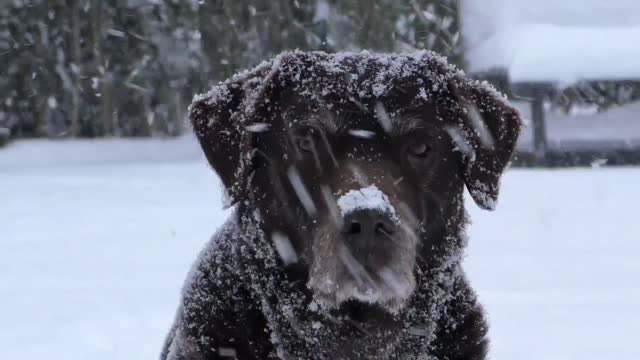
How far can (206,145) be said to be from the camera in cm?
287

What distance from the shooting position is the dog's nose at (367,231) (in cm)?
251

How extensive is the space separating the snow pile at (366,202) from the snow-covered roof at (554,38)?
7712 mm

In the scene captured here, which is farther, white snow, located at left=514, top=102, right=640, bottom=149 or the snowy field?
white snow, located at left=514, top=102, right=640, bottom=149

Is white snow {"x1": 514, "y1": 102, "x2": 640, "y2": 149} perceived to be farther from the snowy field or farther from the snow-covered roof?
the snowy field

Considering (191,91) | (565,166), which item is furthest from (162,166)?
(565,166)

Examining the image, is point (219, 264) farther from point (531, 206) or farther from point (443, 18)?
point (443, 18)

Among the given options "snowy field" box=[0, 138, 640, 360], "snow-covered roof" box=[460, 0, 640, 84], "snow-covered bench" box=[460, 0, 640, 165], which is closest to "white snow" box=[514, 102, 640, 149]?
"snow-covered bench" box=[460, 0, 640, 165]

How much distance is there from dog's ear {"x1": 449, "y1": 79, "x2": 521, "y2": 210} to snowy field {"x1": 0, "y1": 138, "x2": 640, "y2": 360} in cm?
160

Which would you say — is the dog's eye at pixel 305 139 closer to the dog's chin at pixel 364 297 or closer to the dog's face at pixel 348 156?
the dog's face at pixel 348 156

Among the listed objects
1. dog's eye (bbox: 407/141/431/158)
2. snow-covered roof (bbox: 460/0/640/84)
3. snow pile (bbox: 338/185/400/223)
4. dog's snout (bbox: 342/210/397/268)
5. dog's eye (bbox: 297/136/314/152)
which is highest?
dog's eye (bbox: 297/136/314/152)

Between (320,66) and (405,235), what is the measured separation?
0.68 m

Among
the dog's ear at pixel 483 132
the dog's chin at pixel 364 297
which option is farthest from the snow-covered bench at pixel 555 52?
the dog's chin at pixel 364 297

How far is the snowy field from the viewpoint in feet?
15.1

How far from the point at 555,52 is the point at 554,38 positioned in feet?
2.02
